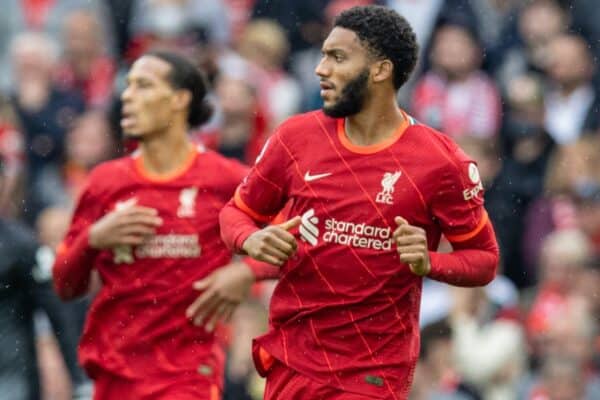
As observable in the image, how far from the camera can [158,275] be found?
8.72 metres

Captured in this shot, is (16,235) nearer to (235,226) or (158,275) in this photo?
(158,275)

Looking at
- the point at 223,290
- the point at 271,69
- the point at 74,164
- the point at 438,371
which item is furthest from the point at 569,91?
the point at 223,290

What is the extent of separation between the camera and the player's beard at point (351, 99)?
7.40 metres

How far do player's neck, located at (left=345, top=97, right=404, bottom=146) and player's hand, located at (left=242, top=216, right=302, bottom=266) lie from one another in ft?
1.69

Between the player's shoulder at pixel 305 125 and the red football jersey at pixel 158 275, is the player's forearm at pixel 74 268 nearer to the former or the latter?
the red football jersey at pixel 158 275

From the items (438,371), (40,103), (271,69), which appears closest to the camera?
(438,371)

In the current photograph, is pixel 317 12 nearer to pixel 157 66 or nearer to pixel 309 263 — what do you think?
pixel 157 66

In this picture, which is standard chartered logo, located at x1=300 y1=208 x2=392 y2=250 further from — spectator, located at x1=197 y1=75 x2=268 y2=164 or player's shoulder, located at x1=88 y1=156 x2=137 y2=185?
spectator, located at x1=197 y1=75 x2=268 y2=164

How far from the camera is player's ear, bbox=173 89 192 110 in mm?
9391

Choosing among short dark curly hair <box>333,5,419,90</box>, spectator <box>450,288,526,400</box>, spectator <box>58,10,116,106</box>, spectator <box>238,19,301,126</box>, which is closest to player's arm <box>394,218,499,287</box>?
short dark curly hair <box>333,5,419,90</box>

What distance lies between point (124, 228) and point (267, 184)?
4.23 feet

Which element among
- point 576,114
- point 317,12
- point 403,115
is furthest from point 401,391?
point 317,12

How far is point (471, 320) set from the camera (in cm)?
1126

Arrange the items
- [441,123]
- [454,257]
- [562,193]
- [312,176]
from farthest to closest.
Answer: [441,123] → [562,193] → [312,176] → [454,257]
